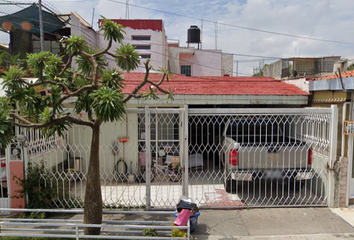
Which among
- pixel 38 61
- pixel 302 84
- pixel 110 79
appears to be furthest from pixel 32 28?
pixel 302 84

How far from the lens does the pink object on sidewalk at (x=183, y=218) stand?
3.96 metres

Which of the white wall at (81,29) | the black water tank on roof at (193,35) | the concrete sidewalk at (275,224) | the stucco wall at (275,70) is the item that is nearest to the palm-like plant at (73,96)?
the concrete sidewalk at (275,224)

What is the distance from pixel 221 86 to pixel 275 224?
5.13 meters

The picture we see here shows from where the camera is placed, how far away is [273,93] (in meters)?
7.50

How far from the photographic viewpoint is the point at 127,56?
4.35 meters

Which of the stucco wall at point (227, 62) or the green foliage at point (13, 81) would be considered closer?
the green foliage at point (13, 81)

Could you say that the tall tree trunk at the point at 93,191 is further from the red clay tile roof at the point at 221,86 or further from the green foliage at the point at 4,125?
the red clay tile roof at the point at 221,86

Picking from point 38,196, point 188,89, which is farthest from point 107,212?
point 188,89

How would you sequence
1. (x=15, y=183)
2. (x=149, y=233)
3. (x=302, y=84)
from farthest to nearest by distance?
(x=302, y=84), (x=15, y=183), (x=149, y=233)

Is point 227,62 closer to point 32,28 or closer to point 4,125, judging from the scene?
point 32,28

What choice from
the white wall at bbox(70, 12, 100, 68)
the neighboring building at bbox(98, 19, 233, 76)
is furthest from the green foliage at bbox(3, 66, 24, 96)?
the neighboring building at bbox(98, 19, 233, 76)

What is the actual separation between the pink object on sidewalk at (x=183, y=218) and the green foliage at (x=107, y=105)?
75.5 inches

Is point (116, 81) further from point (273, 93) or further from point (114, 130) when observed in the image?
point (273, 93)

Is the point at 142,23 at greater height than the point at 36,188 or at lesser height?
greater
